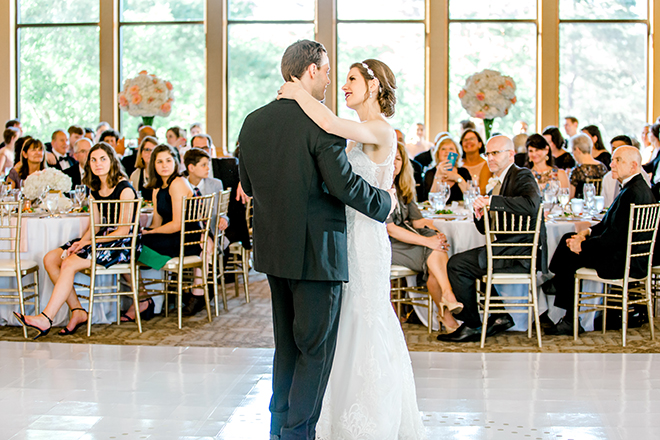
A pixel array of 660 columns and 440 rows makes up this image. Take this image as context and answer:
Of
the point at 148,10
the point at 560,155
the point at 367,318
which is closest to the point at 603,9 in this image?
the point at 560,155

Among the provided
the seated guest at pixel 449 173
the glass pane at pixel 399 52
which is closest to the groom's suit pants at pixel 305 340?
the seated guest at pixel 449 173

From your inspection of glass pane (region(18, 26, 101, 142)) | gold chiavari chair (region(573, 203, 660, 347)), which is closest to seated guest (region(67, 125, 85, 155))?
glass pane (region(18, 26, 101, 142))

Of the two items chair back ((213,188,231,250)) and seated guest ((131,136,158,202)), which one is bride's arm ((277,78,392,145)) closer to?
chair back ((213,188,231,250))

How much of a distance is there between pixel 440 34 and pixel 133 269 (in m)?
8.48

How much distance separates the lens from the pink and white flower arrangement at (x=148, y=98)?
8.59m

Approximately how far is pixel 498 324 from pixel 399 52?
813 centimetres

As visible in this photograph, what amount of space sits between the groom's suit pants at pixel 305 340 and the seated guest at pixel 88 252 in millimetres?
2819

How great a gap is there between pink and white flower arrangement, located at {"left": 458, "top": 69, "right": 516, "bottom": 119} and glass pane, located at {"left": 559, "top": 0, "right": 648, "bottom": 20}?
5791 mm

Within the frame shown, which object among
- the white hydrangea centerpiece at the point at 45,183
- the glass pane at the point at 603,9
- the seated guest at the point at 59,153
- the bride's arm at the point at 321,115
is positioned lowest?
the white hydrangea centerpiece at the point at 45,183

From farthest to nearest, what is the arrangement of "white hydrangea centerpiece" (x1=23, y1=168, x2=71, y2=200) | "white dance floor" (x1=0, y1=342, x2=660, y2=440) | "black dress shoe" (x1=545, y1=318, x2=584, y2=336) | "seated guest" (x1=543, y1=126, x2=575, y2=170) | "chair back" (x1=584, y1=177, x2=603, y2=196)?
1. "seated guest" (x1=543, y1=126, x2=575, y2=170)
2. "chair back" (x1=584, y1=177, x2=603, y2=196)
3. "white hydrangea centerpiece" (x1=23, y1=168, x2=71, y2=200)
4. "black dress shoe" (x1=545, y1=318, x2=584, y2=336)
5. "white dance floor" (x1=0, y1=342, x2=660, y2=440)

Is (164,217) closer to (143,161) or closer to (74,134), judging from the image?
(143,161)

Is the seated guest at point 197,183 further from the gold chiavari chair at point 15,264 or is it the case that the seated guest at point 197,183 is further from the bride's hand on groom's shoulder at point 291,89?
the bride's hand on groom's shoulder at point 291,89

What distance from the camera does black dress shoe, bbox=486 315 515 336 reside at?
538 cm

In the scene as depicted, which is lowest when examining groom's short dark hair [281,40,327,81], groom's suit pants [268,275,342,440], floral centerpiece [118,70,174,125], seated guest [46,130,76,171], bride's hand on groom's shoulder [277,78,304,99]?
groom's suit pants [268,275,342,440]
